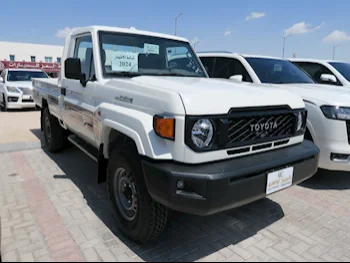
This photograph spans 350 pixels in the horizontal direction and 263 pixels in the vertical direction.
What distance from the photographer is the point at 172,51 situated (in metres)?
4.13

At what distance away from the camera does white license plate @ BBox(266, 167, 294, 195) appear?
8.33 feet

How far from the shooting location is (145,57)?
3750mm

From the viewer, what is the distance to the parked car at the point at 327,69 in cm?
686

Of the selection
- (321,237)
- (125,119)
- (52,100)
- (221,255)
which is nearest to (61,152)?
(52,100)

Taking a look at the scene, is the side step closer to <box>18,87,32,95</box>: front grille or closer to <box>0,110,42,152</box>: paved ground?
<box>0,110,42,152</box>: paved ground

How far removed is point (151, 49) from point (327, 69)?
17.2ft

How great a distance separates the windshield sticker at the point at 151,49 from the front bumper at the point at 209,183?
1910 mm

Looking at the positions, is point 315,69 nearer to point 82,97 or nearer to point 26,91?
point 82,97

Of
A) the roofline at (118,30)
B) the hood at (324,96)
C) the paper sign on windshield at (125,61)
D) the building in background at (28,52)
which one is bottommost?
the hood at (324,96)

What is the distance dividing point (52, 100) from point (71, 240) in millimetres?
3043

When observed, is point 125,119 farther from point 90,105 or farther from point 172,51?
point 172,51

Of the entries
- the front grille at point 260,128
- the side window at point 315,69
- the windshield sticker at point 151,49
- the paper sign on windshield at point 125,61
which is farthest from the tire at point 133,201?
the side window at point 315,69

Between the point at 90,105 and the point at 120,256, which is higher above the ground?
the point at 90,105

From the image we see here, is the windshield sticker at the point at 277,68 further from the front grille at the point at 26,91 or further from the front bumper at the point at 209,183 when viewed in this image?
the front grille at the point at 26,91
